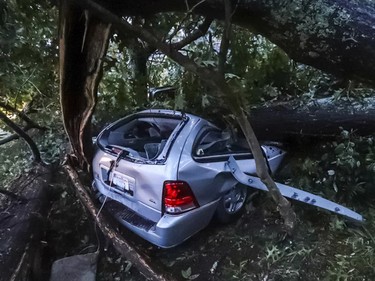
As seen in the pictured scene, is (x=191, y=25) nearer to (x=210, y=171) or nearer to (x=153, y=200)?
(x=210, y=171)

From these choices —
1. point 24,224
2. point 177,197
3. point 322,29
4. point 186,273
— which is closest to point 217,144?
point 177,197

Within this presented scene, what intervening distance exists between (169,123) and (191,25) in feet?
4.50

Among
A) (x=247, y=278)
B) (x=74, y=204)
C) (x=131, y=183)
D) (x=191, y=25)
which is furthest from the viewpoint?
(x=74, y=204)

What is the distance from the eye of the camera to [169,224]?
12.6 feet

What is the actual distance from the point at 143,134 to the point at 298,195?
1.96 metres

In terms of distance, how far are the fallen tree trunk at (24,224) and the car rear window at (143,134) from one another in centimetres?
113

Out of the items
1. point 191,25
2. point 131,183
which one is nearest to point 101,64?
point 191,25

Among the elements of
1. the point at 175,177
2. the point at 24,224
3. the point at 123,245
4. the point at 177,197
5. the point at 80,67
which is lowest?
the point at 123,245

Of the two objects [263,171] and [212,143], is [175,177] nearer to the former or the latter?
[212,143]

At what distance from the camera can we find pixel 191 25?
357 centimetres

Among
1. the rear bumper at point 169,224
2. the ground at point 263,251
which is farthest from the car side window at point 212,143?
the ground at point 263,251

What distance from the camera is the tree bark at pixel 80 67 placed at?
3.33 meters

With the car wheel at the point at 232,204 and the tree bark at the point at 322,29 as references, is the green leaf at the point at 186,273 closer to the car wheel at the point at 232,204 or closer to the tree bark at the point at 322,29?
the car wheel at the point at 232,204

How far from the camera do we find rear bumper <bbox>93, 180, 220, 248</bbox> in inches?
152
